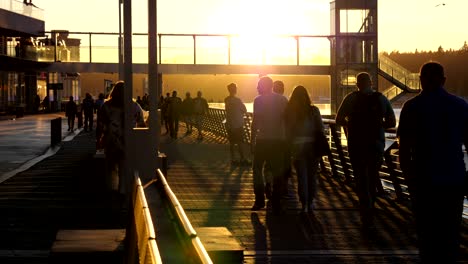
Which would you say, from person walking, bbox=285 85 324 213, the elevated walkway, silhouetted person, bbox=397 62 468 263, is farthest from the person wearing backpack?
silhouetted person, bbox=397 62 468 263

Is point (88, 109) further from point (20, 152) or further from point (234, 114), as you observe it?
point (234, 114)

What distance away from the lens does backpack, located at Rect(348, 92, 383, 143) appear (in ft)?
36.6

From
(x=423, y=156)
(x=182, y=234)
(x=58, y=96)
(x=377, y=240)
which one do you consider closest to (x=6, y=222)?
(x=377, y=240)

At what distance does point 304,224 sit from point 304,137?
1406 millimetres

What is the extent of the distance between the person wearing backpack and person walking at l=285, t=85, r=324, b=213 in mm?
1615

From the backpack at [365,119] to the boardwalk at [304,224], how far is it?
1055 millimetres

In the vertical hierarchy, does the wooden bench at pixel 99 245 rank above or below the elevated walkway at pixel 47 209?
above

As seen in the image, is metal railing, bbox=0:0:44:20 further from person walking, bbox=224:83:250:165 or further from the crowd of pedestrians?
the crowd of pedestrians

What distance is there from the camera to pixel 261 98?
13227mm

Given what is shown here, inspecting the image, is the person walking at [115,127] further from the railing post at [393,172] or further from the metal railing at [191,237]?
the metal railing at [191,237]

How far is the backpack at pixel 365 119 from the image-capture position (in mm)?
11164

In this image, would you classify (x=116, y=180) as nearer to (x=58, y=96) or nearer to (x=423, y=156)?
(x=423, y=156)

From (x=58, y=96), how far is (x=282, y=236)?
96.5 m

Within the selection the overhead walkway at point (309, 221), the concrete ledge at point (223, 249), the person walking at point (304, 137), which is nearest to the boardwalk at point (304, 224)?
the overhead walkway at point (309, 221)
